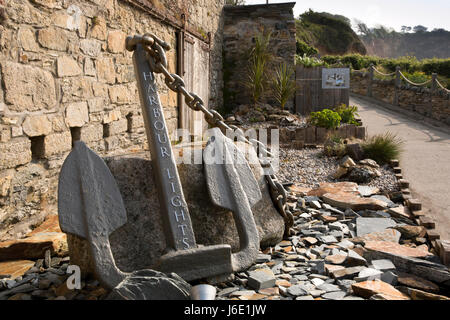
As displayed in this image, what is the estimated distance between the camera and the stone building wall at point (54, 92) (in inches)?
116

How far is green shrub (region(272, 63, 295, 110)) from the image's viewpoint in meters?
9.76

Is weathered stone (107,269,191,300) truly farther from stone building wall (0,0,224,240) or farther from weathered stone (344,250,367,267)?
stone building wall (0,0,224,240)

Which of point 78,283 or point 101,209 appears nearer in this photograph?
point 101,209

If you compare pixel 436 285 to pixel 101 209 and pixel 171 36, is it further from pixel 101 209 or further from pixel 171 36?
pixel 171 36

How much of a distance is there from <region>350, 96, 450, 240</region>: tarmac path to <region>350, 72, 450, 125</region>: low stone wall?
552 mm

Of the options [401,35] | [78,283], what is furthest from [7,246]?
[401,35]

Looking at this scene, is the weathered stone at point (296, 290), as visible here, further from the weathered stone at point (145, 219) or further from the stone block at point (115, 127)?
the stone block at point (115, 127)

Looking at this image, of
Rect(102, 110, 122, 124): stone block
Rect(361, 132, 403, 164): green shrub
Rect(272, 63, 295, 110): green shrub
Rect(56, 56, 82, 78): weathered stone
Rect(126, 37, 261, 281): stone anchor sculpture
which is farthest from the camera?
Rect(272, 63, 295, 110): green shrub

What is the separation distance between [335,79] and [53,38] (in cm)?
831

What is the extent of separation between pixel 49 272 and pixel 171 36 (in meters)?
4.87

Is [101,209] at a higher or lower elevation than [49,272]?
higher

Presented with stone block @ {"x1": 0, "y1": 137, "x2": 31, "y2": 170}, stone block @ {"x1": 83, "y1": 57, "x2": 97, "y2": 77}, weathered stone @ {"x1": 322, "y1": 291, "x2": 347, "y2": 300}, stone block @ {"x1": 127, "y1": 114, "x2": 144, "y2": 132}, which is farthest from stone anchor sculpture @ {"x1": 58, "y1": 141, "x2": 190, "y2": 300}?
stone block @ {"x1": 127, "y1": 114, "x2": 144, "y2": 132}

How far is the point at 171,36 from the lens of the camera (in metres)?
6.39

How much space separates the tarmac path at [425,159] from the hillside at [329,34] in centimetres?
1687
